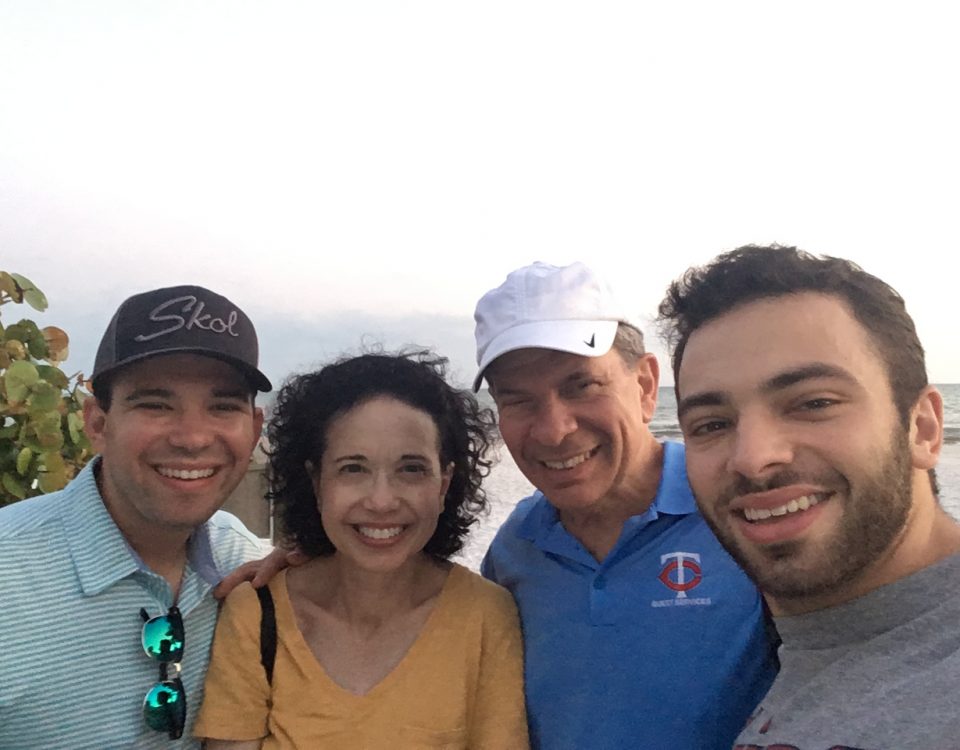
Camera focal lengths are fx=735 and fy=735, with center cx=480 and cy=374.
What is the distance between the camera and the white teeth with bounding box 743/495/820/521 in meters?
1.71

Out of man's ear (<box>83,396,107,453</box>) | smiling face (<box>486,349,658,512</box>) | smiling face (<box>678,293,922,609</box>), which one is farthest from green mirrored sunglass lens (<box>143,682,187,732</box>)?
smiling face (<box>678,293,922,609</box>)

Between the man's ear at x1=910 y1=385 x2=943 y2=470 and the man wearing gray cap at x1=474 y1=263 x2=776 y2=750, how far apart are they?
81cm

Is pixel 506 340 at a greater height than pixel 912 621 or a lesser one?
greater

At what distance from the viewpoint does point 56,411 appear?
348 centimetres

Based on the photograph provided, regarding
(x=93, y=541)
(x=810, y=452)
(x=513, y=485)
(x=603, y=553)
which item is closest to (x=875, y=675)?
(x=810, y=452)

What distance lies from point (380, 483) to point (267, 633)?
63cm

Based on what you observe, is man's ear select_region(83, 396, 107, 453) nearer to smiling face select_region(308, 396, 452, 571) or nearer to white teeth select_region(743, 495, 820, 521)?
smiling face select_region(308, 396, 452, 571)

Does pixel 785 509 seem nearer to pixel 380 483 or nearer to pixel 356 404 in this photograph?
pixel 380 483

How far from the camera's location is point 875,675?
1555 mm

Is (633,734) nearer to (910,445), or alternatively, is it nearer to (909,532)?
(909,532)

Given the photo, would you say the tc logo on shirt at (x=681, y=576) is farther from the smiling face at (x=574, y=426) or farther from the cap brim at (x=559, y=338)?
the cap brim at (x=559, y=338)

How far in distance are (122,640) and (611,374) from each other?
6.29 ft

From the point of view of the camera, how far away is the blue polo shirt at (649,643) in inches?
89.5

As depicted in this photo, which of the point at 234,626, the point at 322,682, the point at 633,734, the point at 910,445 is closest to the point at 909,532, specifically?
the point at 910,445
